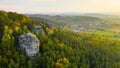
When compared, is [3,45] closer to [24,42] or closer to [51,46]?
[24,42]

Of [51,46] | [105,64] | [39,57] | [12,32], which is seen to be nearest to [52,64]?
[39,57]

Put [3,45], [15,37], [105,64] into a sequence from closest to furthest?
[3,45] → [15,37] → [105,64]

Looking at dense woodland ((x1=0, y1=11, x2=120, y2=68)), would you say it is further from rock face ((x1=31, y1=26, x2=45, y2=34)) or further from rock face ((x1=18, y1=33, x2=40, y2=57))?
rock face ((x1=31, y1=26, x2=45, y2=34))

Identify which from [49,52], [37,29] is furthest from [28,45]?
[37,29]

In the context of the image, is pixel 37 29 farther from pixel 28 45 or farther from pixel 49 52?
pixel 28 45

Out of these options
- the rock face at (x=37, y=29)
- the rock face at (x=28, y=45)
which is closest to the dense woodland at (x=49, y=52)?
the rock face at (x=28, y=45)

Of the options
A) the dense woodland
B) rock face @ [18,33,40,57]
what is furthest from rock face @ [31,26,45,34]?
rock face @ [18,33,40,57]
